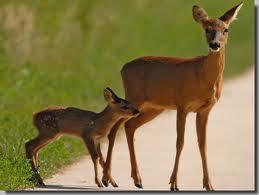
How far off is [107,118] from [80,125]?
31 centimetres

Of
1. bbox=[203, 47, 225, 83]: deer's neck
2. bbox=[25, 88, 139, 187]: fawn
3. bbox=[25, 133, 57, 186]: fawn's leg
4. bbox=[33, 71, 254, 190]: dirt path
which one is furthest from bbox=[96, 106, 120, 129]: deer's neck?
bbox=[203, 47, 225, 83]: deer's neck

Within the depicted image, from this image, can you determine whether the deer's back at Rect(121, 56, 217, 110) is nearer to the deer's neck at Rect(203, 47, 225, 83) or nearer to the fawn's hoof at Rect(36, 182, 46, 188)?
the deer's neck at Rect(203, 47, 225, 83)

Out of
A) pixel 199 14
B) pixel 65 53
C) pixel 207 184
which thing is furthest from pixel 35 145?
pixel 65 53

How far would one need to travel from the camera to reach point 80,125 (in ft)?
39.5

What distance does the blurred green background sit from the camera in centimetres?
1351

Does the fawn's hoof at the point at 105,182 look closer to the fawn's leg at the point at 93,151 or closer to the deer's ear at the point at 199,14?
the fawn's leg at the point at 93,151

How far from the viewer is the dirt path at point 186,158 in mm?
12438

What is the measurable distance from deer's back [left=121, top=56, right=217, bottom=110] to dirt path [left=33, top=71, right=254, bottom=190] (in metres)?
1.00

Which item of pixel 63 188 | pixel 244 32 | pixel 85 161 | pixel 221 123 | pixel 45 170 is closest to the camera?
pixel 63 188

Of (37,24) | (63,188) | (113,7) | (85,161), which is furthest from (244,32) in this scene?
(63,188)

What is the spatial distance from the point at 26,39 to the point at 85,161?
538 centimetres

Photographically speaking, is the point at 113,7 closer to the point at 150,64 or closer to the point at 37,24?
the point at 37,24

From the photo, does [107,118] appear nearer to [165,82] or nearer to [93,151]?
[93,151]

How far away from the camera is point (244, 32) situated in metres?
30.6
